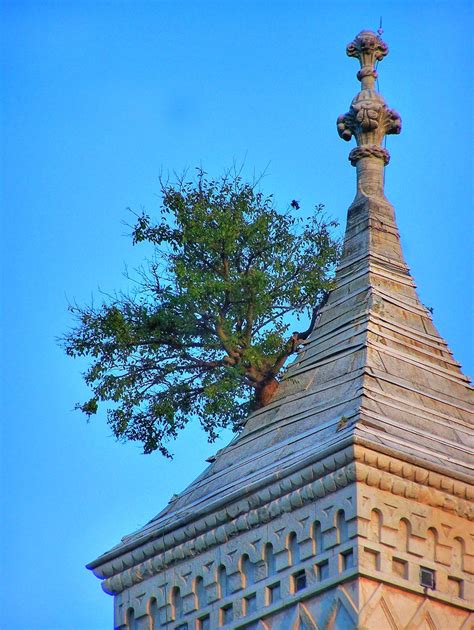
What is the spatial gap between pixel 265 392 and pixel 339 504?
693cm

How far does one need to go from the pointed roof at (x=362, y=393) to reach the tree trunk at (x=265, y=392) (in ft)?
2.73

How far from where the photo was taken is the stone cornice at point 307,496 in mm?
31688

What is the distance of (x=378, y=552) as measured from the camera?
103 feet

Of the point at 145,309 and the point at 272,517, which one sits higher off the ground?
the point at 145,309

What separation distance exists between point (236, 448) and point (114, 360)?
4375mm

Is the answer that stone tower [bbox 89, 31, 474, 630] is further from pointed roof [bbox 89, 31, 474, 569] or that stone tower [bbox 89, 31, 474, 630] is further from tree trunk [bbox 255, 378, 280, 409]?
tree trunk [bbox 255, 378, 280, 409]

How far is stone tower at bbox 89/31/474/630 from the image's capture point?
31.5 meters

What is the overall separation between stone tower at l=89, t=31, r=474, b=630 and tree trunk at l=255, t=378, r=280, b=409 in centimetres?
85

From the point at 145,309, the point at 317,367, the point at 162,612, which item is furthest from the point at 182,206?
the point at 162,612

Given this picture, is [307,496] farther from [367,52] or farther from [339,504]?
[367,52]

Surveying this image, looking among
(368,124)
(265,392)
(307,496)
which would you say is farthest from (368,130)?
(307,496)

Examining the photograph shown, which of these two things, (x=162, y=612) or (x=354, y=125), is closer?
(x=162, y=612)

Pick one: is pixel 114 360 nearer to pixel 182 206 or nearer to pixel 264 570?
pixel 182 206

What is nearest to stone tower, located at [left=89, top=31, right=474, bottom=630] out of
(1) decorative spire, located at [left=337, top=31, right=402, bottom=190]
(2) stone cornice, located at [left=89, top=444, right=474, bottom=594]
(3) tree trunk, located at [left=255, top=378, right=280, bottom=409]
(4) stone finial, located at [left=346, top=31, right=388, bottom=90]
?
(2) stone cornice, located at [left=89, top=444, right=474, bottom=594]
